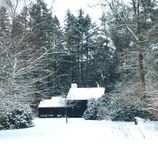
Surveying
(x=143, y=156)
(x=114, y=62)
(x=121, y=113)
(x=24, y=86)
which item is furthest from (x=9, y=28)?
(x=114, y=62)

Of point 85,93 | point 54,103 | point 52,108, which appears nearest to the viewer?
point 54,103

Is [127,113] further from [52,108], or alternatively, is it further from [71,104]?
[52,108]

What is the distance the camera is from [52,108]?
50531mm

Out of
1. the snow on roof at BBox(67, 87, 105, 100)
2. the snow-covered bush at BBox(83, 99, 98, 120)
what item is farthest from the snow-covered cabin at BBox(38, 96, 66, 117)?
the snow-covered bush at BBox(83, 99, 98, 120)

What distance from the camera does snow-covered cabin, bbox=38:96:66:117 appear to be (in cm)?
4981

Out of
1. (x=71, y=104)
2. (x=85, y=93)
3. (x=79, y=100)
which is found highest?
(x=85, y=93)

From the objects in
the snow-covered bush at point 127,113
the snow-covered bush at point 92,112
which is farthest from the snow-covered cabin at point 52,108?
the snow-covered bush at point 127,113

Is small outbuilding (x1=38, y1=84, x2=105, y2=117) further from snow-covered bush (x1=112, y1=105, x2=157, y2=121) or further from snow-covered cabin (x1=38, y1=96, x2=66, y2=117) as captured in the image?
snow-covered bush (x1=112, y1=105, x2=157, y2=121)

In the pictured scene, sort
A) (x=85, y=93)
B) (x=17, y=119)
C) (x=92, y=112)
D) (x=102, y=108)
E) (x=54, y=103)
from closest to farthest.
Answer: (x=17, y=119), (x=102, y=108), (x=92, y=112), (x=54, y=103), (x=85, y=93)

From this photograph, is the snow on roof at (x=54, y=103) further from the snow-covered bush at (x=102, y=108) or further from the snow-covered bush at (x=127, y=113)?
the snow-covered bush at (x=127, y=113)

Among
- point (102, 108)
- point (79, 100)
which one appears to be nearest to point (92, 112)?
point (102, 108)

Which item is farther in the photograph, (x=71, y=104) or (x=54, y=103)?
(x=54, y=103)

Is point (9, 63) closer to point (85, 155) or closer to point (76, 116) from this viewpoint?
point (85, 155)

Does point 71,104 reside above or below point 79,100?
below
